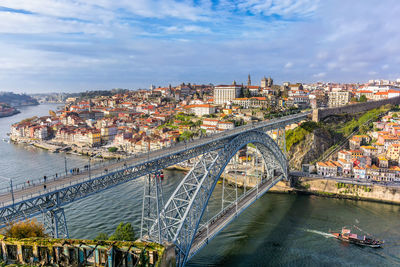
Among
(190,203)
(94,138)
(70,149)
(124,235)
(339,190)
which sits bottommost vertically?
(339,190)

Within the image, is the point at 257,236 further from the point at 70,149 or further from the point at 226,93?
the point at 226,93

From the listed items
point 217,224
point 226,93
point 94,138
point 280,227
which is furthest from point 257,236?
point 226,93

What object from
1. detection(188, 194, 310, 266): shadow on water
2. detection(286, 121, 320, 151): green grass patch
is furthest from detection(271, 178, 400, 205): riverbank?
detection(286, 121, 320, 151): green grass patch

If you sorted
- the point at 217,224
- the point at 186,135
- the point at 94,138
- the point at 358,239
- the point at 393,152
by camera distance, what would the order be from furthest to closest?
the point at 94,138
the point at 186,135
the point at 393,152
the point at 358,239
the point at 217,224

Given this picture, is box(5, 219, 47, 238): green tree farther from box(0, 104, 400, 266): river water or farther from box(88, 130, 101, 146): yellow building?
box(88, 130, 101, 146): yellow building

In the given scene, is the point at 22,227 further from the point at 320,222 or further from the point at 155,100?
the point at 155,100

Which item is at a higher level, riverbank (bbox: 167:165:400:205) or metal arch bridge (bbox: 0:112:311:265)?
metal arch bridge (bbox: 0:112:311:265)
